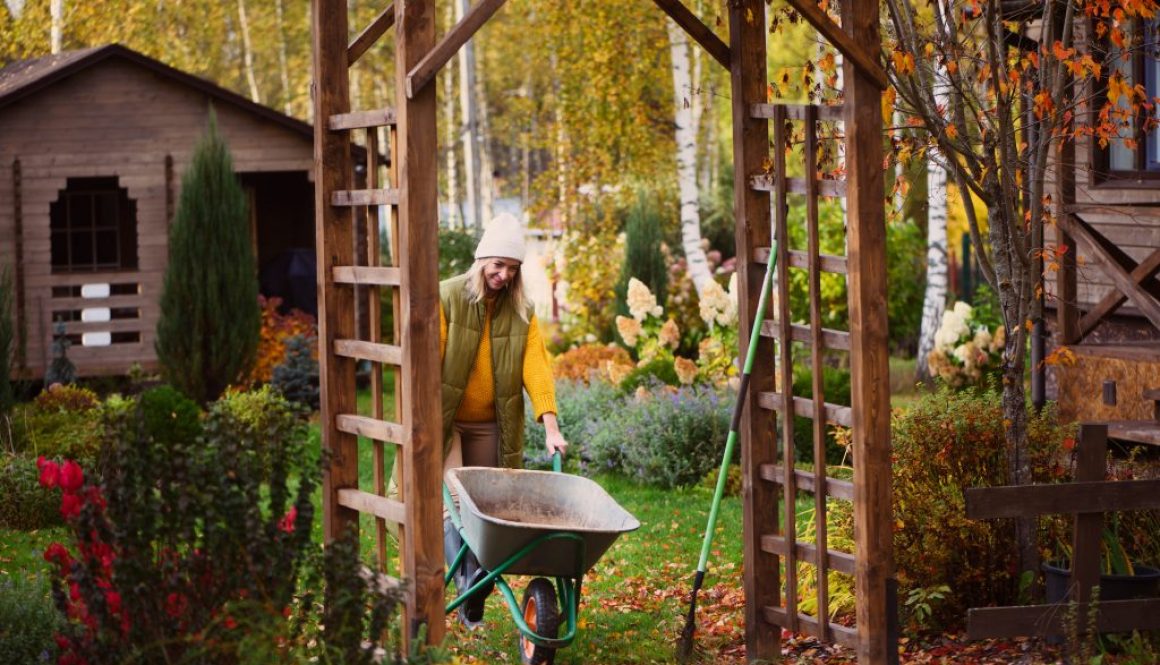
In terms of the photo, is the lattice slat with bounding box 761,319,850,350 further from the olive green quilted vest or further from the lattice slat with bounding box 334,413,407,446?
the lattice slat with bounding box 334,413,407,446

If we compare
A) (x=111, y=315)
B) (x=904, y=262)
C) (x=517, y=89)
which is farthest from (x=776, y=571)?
(x=517, y=89)

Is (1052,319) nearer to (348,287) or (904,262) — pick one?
(348,287)

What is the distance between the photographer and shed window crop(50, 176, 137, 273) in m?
17.4

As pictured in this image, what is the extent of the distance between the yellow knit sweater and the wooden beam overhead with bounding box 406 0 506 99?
179 cm

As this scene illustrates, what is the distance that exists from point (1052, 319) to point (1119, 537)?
16.6 feet

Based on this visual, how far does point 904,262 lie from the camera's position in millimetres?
19312

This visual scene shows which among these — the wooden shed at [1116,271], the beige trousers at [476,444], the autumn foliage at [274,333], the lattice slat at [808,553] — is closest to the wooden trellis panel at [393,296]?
the beige trousers at [476,444]

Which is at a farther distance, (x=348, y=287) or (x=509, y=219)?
(x=509, y=219)

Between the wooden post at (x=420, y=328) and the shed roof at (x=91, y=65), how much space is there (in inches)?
444

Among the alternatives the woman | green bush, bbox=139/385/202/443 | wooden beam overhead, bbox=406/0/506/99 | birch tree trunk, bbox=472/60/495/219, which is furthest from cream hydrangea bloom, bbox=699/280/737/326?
birch tree trunk, bbox=472/60/495/219

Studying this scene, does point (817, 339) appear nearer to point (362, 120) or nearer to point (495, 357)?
point (495, 357)

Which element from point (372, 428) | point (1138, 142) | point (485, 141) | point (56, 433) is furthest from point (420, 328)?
point (485, 141)

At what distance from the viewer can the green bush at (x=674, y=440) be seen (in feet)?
35.9

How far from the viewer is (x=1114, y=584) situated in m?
6.00
